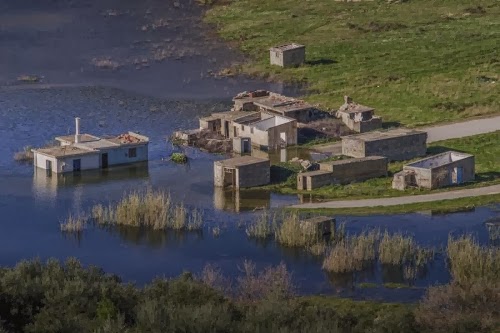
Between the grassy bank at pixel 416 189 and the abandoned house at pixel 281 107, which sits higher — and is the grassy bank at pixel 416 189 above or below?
below

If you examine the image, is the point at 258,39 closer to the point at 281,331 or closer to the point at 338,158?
the point at 338,158

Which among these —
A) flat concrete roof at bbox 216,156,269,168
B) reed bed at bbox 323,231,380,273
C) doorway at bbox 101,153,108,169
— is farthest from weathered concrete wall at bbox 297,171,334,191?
doorway at bbox 101,153,108,169

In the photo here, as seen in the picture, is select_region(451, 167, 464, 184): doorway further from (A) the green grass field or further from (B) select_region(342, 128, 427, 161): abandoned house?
(A) the green grass field

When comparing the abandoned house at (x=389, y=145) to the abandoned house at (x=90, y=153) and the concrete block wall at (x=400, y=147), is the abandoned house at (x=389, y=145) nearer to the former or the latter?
the concrete block wall at (x=400, y=147)

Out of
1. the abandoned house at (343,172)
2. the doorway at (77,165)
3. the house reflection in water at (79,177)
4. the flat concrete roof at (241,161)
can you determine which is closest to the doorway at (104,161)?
the house reflection in water at (79,177)

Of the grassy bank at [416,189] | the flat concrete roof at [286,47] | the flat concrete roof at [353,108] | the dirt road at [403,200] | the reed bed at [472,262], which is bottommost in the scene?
the reed bed at [472,262]
